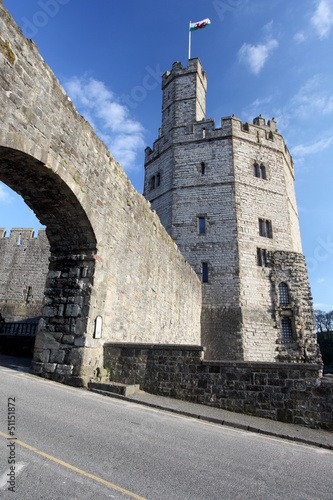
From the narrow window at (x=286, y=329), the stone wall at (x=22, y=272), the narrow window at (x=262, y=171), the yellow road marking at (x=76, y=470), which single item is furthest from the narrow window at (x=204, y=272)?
the yellow road marking at (x=76, y=470)

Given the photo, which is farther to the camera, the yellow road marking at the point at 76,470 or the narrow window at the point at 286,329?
the narrow window at the point at 286,329

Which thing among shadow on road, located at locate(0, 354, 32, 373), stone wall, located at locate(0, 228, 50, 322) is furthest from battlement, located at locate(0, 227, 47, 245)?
shadow on road, located at locate(0, 354, 32, 373)

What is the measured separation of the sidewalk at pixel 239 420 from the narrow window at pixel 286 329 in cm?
1317

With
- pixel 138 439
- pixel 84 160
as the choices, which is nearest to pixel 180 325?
pixel 84 160

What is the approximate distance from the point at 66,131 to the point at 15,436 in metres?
5.17

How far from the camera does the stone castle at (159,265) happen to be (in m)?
5.30

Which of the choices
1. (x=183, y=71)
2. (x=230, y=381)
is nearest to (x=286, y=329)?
(x=230, y=381)

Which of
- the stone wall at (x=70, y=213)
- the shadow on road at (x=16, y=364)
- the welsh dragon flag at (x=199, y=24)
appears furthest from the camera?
the welsh dragon flag at (x=199, y=24)

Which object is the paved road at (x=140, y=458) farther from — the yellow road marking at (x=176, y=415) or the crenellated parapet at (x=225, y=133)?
the crenellated parapet at (x=225, y=133)

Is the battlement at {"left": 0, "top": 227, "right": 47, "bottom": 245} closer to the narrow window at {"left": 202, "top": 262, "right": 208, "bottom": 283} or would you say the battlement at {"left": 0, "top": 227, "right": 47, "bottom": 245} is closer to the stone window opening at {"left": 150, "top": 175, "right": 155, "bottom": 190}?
the stone window opening at {"left": 150, "top": 175, "right": 155, "bottom": 190}

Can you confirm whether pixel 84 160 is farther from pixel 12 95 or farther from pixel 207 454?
pixel 207 454

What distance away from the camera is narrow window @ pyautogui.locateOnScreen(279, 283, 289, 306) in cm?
1788

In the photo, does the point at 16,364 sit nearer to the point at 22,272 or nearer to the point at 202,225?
the point at 22,272

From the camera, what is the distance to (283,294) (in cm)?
1808
